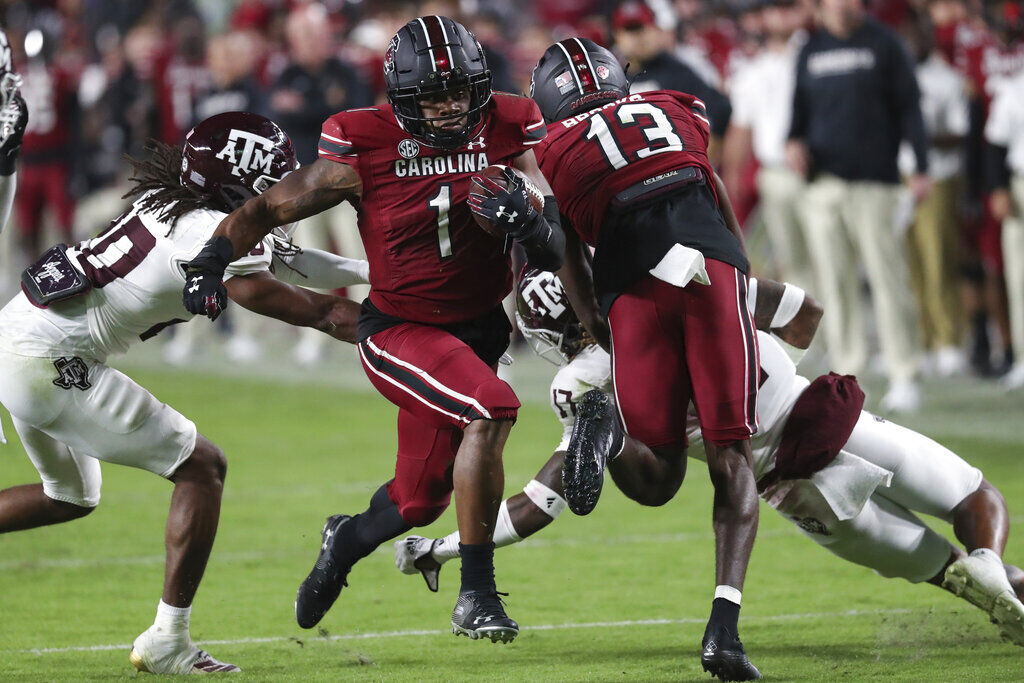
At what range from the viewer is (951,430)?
8867mm

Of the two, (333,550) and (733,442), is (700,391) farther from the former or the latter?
(333,550)

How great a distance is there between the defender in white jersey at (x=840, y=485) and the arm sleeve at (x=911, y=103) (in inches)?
181

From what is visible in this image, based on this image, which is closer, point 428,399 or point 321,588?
point 428,399

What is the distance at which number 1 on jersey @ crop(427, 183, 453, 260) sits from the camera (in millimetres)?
4645

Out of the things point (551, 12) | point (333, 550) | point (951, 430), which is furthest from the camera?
point (551, 12)

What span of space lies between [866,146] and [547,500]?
527 centimetres

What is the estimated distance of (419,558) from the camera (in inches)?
210

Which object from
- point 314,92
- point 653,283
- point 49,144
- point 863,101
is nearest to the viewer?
point 653,283

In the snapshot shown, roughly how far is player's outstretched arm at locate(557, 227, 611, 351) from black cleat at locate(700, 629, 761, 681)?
118 centimetres

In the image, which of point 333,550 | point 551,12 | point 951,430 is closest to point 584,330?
point 333,550

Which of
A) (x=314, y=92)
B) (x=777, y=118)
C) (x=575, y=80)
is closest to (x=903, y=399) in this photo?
(x=777, y=118)

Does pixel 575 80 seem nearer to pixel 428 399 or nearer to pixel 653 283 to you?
pixel 653 283

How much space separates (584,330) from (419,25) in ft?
4.17

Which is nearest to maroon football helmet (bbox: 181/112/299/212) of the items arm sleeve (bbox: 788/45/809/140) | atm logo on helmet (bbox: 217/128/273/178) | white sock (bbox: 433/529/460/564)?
atm logo on helmet (bbox: 217/128/273/178)
